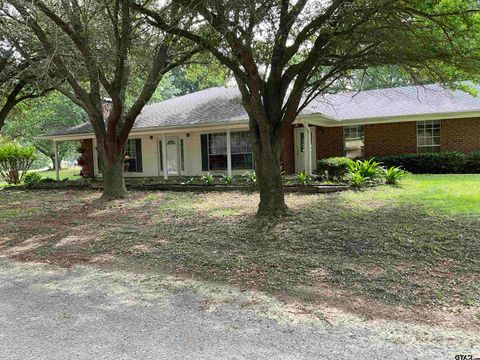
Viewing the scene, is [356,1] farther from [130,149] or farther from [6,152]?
[6,152]

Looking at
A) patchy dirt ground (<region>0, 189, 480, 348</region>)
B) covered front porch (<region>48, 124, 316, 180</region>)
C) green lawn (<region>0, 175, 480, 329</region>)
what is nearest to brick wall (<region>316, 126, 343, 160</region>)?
covered front porch (<region>48, 124, 316, 180</region>)

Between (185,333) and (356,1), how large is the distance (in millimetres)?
7066

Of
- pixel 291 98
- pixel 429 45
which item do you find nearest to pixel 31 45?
pixel 291 98

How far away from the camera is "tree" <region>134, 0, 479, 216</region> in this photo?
7.69 m

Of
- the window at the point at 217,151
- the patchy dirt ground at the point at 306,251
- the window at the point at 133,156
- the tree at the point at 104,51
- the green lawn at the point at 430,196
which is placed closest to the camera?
the patchy dirt ground at the point at 306,251

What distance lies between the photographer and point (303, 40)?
329 inches

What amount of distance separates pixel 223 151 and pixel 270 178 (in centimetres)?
1040

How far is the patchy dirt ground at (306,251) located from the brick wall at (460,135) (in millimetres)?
9545

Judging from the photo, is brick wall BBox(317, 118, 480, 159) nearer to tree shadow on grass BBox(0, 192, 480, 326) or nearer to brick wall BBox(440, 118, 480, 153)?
brick wall BBox(440, 118, 480, 153)

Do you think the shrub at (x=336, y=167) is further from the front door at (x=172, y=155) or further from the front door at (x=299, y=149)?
the front door at (x=172, y=155)

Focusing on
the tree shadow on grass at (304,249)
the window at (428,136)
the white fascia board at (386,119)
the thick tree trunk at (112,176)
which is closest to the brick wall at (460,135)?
the window at (428,136)

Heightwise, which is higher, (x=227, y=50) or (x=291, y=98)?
(x=227, y=50)

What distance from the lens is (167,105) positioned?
22.3 meters

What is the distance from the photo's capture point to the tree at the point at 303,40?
769cm
